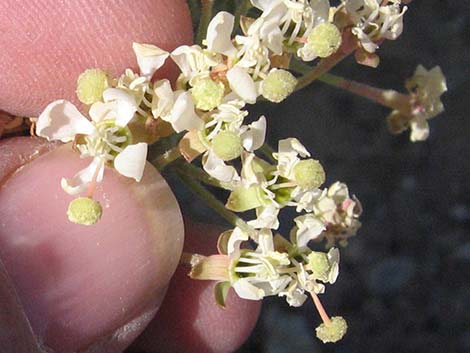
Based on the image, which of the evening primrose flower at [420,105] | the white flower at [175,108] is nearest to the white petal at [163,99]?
the white flower at [175,108]

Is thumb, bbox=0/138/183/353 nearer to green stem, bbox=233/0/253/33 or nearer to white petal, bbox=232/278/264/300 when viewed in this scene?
white petal, bbox=232/278/264/300

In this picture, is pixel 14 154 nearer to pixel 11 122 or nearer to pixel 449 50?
pixel 11 122

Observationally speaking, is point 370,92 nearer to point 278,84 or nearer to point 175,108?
point 278,84

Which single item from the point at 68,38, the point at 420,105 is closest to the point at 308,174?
the point at 68,38

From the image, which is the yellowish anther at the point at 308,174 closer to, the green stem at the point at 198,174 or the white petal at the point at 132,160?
the green stem at the point at 198,174

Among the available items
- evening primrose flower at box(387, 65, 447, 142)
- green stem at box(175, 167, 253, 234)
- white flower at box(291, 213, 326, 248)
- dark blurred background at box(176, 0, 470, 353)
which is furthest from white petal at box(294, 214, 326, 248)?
dark blurred background at box(176, 0, 470, 353)
